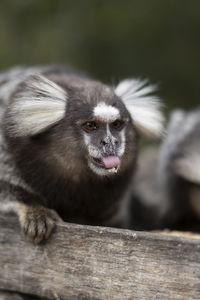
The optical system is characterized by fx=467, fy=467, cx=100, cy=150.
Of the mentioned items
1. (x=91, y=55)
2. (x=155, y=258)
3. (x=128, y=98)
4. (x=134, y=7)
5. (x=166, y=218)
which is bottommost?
(x=166, y=218)

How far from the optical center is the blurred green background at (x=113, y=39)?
7.68 m

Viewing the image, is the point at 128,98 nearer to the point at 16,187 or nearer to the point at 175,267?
the point at 16,187

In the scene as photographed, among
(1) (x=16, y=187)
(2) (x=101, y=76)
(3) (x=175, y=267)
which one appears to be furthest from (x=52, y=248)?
(2) (x=101, y=76)

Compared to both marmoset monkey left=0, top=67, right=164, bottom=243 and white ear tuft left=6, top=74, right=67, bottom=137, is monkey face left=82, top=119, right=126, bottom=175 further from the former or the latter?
white ear tuft left=6, top=74, right=67, bottom=137

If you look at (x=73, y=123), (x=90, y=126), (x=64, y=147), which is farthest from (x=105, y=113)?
(x=64, y=147)

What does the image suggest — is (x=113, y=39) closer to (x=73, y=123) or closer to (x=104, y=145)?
(x=73, y=123)

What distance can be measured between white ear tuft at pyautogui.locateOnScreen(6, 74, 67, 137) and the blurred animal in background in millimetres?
1578

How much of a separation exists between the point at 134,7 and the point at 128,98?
14.9ft

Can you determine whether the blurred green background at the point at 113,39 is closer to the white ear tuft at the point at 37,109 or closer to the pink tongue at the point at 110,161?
the white ear tuft at the point at 37,109

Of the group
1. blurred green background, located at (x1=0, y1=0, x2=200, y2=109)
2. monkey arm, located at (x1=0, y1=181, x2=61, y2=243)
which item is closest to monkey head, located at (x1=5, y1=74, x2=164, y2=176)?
monkey arm, located at (x1=0, y1=181, x2=61, y2=243)

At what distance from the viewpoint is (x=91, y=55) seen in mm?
8008

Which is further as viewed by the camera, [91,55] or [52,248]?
[91,55]

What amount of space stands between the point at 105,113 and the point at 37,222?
A: 83 centimetres

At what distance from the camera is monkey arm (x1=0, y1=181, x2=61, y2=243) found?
2973 mm
